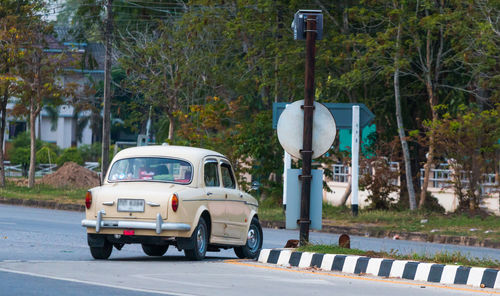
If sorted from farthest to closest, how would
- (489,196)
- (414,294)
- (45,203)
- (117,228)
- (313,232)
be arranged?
(45,203) < (489,196) < (313,232) < (117,228) < (414,294)

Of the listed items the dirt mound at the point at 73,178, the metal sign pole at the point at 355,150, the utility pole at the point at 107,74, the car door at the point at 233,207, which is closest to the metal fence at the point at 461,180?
the metal sign pole at the point at 355,150

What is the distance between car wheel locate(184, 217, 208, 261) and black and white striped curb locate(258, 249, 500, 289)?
1018 millimetres

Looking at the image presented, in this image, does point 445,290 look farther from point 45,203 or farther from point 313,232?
point 45,203

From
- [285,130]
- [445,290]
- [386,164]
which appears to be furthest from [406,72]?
[445,290]

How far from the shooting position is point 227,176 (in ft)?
49.2

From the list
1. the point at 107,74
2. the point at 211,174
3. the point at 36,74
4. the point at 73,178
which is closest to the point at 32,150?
the point at 36,74

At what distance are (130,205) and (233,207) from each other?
2.03 meters

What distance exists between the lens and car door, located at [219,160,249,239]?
14547 millimetres

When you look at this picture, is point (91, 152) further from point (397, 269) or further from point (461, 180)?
point (397, 269)

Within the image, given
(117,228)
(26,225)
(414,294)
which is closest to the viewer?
(414,294)

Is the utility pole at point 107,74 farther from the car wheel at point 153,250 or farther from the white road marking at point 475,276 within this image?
the white road marking at point 475,276

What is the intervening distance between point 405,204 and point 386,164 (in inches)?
61.9

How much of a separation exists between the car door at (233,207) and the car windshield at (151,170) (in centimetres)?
100

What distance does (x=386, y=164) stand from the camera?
93.2 feet
